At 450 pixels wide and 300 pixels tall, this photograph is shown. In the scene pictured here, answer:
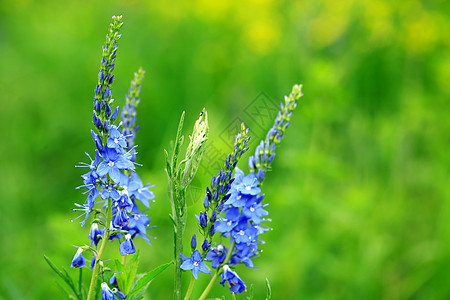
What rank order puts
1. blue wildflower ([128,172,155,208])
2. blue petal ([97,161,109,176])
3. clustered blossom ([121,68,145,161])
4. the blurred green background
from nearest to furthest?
blue petal ([97,161,109,176])
blue wildflower ([128,172,155,208])
clustered blossom ([121,68,145,161])
the blurred green background

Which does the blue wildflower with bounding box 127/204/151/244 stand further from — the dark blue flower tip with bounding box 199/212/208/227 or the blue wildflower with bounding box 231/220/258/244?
the blue wildflower with bounding box 231/220/258/244

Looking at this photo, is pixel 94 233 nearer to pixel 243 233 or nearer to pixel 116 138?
pixel 116 138

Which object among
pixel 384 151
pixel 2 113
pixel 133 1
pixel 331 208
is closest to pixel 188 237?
pixel 331 208

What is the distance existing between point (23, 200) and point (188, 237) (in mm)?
1694

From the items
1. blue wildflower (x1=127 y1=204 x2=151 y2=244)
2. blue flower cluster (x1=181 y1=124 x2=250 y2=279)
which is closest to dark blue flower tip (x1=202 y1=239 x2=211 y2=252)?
blue flower cluster (x1=181 y1=124 x2=250 y2=279)

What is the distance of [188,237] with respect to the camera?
4.54m

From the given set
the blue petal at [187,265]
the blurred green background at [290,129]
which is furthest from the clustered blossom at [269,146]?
the blurred green background at [290,129]

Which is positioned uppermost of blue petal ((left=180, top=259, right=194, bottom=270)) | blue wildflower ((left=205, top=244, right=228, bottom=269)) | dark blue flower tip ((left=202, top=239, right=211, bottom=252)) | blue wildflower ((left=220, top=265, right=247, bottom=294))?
blue wildflower ((left=205, top=244, right=228, bottom=269))

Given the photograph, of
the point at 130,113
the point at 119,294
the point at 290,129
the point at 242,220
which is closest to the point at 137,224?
the point at 119,294

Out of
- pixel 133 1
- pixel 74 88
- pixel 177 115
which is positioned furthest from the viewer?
pixel 133 1

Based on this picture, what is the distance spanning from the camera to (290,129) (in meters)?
5.90

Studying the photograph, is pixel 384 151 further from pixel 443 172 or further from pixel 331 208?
pixel 331 208

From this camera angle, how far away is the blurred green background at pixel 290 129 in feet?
14.8

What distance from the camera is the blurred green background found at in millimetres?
4520
